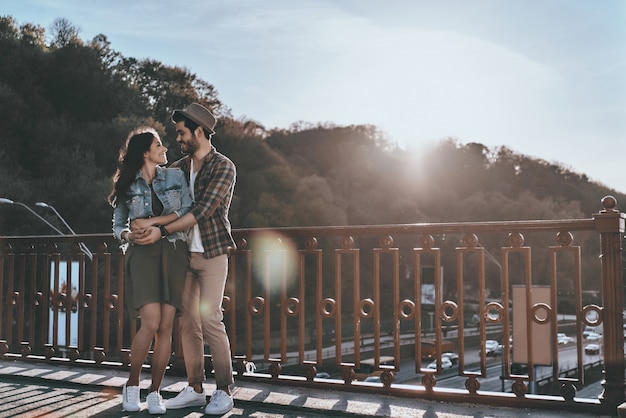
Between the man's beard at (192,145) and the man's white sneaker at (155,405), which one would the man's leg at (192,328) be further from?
the man's beard at (192,145)

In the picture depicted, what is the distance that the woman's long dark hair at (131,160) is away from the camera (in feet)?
13.8

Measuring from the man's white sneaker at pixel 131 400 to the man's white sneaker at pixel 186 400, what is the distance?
0.19m

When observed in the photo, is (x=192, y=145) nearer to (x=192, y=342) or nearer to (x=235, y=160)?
(x=192, y=342)

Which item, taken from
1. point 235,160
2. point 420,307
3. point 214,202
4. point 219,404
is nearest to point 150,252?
point 214,202

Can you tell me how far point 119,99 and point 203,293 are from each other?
45.9m

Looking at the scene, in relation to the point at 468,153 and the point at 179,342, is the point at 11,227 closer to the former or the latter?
the point at 179,342

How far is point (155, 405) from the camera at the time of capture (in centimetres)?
411

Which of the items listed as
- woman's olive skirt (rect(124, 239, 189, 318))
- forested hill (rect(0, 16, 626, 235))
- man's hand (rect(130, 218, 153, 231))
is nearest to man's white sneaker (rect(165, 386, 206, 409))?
woman's olive skirt (rect(124, 239, 189, 318))

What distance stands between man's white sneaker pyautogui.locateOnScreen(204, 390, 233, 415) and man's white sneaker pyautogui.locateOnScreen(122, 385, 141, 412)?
0.44m

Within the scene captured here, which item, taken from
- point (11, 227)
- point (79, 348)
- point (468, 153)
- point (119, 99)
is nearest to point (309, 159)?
point (468, 153)

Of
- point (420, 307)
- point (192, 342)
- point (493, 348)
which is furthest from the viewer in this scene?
point (493, 348)

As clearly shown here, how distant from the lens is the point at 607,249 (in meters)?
4.16

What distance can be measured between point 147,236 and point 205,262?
418 millimetres

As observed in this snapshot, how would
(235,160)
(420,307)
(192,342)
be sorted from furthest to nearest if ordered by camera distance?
(235,160) < (420,307) < (192,342)
